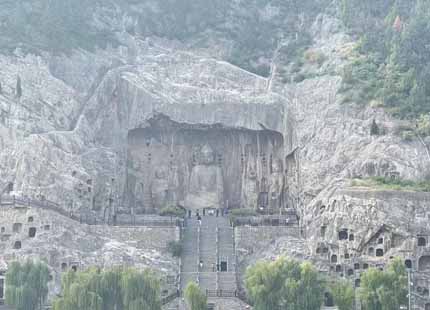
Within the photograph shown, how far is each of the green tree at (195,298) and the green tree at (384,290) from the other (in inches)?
380

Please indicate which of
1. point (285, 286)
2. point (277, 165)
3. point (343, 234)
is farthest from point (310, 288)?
point (277, 165)

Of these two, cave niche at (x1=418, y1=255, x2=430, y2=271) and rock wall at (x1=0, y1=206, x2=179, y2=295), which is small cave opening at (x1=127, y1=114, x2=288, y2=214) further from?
cave niche at (x1=418, y1=255, x2=430, y2=271)

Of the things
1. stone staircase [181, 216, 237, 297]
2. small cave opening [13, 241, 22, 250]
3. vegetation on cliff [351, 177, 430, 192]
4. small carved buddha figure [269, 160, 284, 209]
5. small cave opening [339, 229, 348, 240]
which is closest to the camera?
small cave opening [13, 241, 22, 250]

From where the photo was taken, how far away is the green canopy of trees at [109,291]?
7438cm

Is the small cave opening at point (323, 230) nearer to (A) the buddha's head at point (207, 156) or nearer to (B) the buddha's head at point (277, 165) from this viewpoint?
(B) the buddha's head at point (277, 165)

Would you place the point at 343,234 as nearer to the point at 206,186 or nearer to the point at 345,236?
the point at 345,236

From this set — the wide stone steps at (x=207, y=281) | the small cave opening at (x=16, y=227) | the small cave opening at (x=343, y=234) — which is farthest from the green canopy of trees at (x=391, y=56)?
the small cave opening at (x=16, y=227)

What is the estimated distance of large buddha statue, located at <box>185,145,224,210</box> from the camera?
100625 millimetres

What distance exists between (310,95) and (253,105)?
4.77 metres

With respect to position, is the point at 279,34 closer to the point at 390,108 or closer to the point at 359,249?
the point at 390,108

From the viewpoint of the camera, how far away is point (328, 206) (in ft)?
281

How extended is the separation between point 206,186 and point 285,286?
2590cm

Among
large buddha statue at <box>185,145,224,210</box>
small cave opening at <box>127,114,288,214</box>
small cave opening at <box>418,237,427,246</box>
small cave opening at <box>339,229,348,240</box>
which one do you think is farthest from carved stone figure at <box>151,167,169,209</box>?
small cave opening at <box>418,237,427,246</box>

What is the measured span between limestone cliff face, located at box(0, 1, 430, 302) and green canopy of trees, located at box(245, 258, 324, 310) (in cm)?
721
